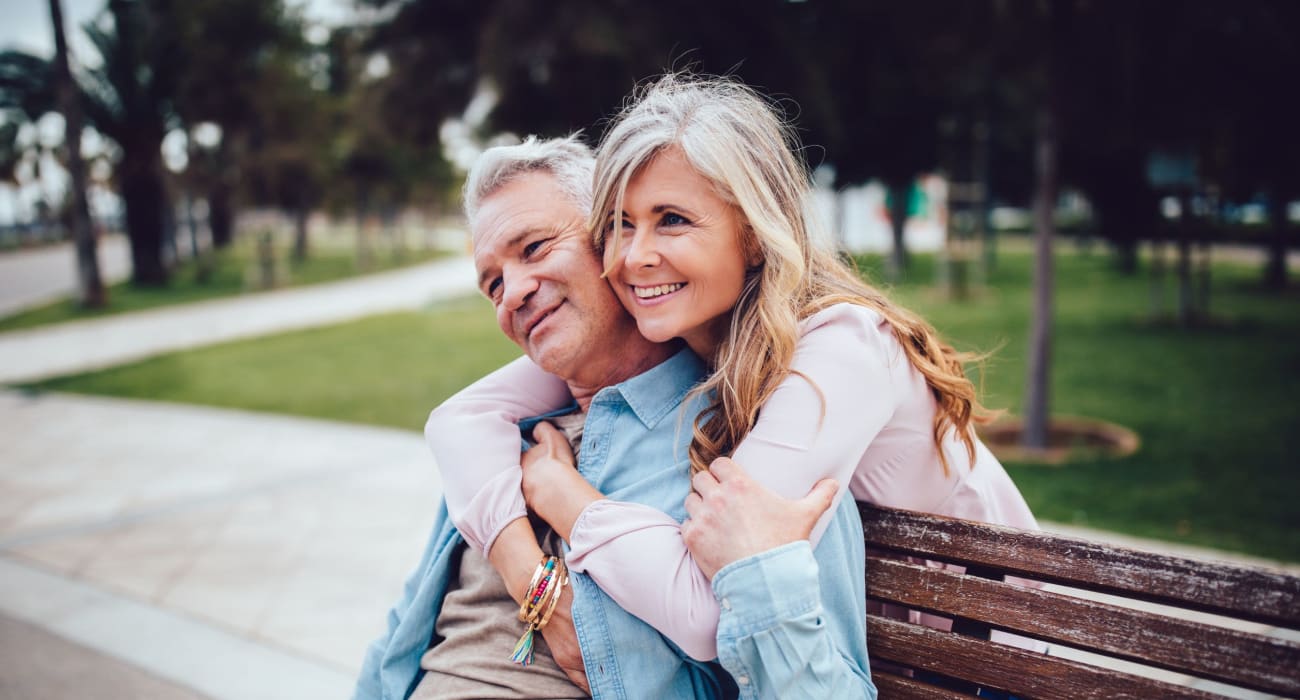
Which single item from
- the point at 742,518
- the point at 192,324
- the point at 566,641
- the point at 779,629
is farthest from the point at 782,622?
the point at 192,324

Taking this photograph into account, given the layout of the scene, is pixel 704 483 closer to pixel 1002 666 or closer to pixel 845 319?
pixel 845 319

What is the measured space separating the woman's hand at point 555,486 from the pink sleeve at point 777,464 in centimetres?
11

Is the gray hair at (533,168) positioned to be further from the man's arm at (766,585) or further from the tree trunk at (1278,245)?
the tree trunk at (1278,245)

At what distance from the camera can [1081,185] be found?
2392cm

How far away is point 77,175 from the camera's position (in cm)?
1678

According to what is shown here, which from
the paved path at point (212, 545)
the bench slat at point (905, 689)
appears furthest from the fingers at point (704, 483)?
the paved path at point (212, 545)

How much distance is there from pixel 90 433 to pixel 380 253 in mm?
32742

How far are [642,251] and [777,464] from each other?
1.60ft

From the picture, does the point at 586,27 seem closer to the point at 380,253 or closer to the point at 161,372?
the point at 161,372

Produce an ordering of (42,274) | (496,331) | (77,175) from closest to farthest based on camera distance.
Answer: (496,331) → (77,175) → (42,274)

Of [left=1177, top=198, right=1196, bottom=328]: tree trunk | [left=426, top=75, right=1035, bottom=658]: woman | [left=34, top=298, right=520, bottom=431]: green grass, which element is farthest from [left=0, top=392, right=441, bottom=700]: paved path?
[left=1177, top=198, right=1196, bottom=328]: tree trunk

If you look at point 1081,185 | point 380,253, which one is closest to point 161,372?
point 1081,185

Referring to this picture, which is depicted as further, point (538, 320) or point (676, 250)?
point (538, 320)

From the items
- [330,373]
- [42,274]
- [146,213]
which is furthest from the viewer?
[42,274]
